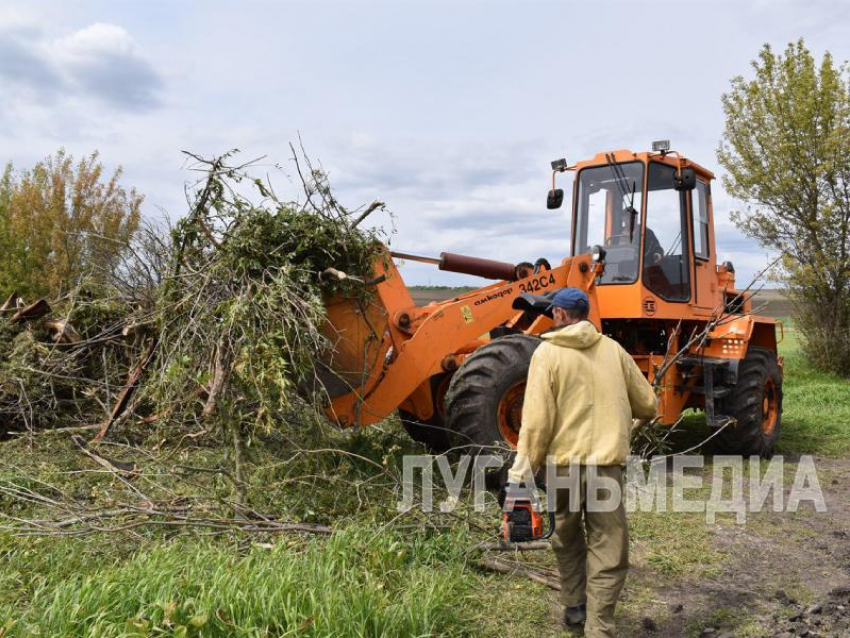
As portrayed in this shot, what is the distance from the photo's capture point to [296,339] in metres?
5.06

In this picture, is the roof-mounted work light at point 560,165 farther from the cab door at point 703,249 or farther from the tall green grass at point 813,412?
the tall green grass at point 813,412

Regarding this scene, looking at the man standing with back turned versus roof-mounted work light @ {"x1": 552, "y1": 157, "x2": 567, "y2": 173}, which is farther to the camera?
roof-mounted work light @ {"x1": 552, "y1": 157, "x2": 567, "y2": 173}

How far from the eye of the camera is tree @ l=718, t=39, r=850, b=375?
1390 cm

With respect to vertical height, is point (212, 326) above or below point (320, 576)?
above

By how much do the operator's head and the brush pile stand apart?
1678 millimetres

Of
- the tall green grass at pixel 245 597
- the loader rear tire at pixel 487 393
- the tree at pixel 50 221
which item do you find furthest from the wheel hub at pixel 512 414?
the tree at pixel 50 221

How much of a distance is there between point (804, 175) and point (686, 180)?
321 inches

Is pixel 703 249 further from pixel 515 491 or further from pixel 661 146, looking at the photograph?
pixel 515 491

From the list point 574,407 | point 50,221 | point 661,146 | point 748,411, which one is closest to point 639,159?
point 661,146

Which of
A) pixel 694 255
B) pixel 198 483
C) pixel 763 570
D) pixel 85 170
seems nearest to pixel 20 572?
pixel 198 483

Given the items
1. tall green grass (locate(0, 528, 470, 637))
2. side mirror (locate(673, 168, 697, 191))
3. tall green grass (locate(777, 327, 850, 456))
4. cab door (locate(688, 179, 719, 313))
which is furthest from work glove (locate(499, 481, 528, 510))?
tall green grass (locate(777, 327, 850, 456))

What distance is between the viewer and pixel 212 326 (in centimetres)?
510

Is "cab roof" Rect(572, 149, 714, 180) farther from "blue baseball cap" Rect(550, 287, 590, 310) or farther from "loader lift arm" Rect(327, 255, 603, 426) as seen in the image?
"blue baseball cap" Rect(550, 287, 590, 310)

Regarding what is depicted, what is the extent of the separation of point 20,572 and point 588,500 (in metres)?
2.97
